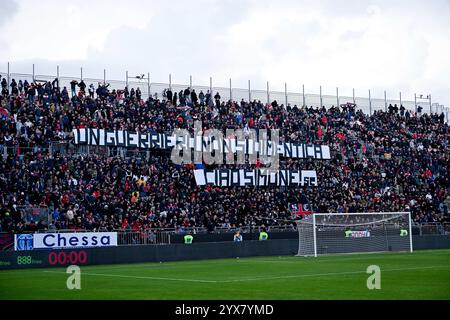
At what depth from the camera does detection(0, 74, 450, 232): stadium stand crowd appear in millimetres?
44844

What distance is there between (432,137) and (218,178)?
25729 millimetres

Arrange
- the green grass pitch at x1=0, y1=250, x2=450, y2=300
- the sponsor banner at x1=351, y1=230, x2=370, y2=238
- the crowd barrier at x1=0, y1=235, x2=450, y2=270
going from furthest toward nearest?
the sponsor banner at x1=351, y1=230, x2=370, y2=238
the crowd barrier at x1=0, y1=235, x2=450, y2=270
the green grass pitch at x1=0, y1=250, x2=450, y2=300

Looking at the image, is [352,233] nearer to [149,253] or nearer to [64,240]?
[149,253]

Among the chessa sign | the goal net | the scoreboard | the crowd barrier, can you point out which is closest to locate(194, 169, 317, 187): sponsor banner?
the goal net

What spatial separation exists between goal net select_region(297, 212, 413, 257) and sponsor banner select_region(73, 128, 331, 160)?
1102 cm

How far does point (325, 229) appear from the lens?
44812 mm

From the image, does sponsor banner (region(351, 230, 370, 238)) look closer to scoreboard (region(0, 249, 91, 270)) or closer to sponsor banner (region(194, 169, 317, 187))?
sponsor banner (region(194, 169, 317, 187))

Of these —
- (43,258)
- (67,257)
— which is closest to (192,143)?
(67,257)

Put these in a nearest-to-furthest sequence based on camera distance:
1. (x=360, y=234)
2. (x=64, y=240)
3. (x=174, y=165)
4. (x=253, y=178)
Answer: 1. (x=64, y=240)
2. (x=360, y=234)
3. (x=174, y=165)
4. (x=253, y=178)

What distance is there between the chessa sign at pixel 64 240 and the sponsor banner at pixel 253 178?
12.1 metres

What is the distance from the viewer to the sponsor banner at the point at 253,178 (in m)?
53.7

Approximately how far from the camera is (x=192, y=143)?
178ft

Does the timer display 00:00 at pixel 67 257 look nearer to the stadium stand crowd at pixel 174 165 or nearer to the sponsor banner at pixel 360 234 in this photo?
the stadium stand crowd at pixel 174 165

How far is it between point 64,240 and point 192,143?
53.6 feet
